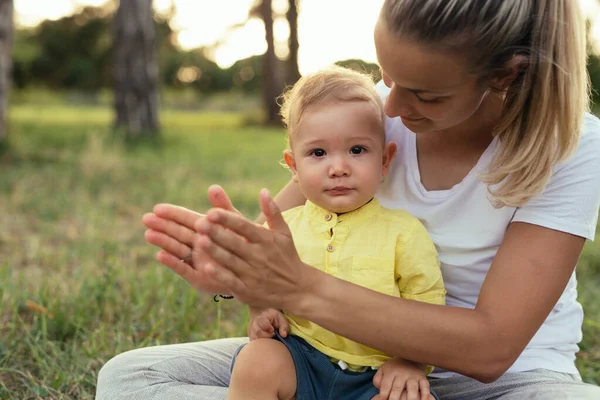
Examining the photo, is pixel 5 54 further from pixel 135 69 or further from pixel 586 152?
pixel 586 152

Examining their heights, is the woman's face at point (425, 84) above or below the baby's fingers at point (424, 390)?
above

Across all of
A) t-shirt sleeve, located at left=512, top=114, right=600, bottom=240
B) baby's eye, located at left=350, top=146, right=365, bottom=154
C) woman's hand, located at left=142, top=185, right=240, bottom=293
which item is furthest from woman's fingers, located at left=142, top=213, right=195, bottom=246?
→ t-shirt sleeve, located at left=512, top=114, right=600, bottom=240

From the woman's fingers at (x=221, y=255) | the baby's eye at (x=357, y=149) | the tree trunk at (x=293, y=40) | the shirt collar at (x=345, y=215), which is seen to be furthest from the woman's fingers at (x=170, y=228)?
the tree trunk at (x=293, y=40)

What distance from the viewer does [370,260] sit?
172 centimetres

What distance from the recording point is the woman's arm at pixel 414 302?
4.42 feet

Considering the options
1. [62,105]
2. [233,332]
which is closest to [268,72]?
[62,105]

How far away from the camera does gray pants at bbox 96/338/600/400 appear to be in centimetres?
169

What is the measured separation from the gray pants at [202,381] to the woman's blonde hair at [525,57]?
17.0 inches

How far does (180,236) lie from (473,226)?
751 millimetres

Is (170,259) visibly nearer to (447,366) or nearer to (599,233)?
(447,366)

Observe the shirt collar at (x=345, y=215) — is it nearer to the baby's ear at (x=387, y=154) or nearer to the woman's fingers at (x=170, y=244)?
the baby's ear at (x=387, y=154)

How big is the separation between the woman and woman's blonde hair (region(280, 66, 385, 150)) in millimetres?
83

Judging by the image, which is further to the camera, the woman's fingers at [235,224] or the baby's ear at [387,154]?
the baby's ear at [387,154]

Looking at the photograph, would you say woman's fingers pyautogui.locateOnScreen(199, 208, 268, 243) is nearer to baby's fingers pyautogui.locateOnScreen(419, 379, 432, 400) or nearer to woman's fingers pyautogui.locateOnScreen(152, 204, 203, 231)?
woman's fingers pyautogui.locateOnScreen(152, 204, 203, 231)
